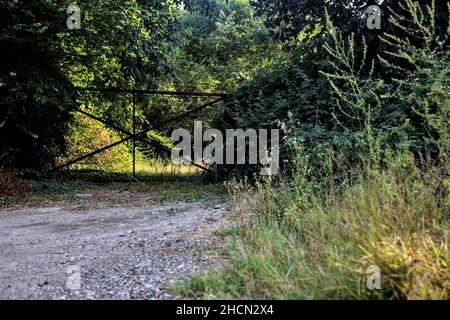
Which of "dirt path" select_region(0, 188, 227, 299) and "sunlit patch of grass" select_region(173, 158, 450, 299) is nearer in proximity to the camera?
"sunlit patch of grass" select_region(173, 158, 450, 299)

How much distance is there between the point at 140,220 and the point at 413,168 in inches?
115

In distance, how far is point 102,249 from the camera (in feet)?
11.4

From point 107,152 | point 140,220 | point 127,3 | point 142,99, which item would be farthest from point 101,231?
point 107,152

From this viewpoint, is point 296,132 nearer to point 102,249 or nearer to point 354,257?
point 102,249

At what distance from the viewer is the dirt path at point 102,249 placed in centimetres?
257

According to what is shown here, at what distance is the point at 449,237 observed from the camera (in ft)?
7.47

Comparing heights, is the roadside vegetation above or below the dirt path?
above

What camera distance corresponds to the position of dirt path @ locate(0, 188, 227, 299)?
257cm
